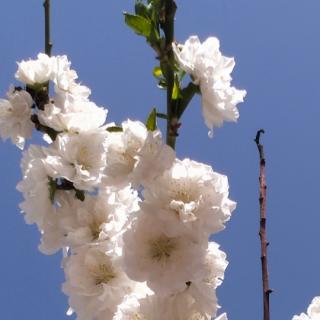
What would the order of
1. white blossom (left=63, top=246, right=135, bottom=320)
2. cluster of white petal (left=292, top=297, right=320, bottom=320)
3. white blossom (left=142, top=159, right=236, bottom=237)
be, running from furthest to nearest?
cluster of white petal (left=292, top=297, right=320, bottom=320) → white blossom (left=63, top=246, right=135, bottom=320) → white blossom (left=142, top=159, right=236, bottom=237)

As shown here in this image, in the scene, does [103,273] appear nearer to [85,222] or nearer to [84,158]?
[85,222]

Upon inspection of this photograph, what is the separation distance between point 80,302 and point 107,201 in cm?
29

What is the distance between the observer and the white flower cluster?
67.5 inches

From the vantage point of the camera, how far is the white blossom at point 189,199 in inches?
66.4

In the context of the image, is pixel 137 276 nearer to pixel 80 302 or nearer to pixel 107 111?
pixel 80 302

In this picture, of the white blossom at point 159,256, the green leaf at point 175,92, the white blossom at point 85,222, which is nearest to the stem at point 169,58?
the green leaf at point 175,92

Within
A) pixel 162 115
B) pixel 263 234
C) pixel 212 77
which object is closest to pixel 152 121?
pixel 162 115

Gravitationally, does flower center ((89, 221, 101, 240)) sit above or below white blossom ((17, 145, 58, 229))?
below

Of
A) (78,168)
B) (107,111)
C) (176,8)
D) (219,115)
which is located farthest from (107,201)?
(176,8)

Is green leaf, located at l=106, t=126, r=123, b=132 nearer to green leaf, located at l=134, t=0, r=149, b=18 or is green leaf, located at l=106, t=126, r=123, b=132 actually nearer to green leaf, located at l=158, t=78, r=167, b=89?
green leaf, located at l=158, t=78, r=167, b=89

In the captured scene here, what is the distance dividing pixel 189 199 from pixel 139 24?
45 centimetres

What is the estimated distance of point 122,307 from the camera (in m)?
1.88

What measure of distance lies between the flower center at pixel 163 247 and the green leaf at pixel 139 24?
1.64 ft

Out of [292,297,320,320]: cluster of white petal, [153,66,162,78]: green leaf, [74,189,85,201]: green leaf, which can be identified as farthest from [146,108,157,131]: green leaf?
[292,297,320,320]: cluster of white petal
